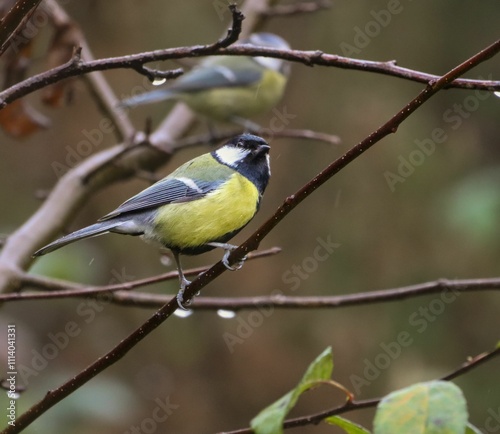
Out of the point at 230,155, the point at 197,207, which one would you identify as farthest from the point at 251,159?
the point at 197,207

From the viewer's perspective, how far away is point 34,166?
4.77 metres

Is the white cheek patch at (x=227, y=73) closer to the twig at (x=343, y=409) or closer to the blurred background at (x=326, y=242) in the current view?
the blurred background at (x=326, y=242)

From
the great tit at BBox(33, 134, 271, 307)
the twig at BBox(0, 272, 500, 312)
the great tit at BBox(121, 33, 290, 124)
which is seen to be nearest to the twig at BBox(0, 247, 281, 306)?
the twig at BBox(0, 272, 500, 312)

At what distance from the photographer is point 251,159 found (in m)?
1.94

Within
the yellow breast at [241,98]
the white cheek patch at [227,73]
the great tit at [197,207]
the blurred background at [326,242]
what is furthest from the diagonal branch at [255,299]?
the blurred background at [326,242]

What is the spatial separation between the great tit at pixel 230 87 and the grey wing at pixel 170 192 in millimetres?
1522

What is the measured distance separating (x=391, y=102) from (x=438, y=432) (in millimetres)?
4111

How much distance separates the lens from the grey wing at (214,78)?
352 cm

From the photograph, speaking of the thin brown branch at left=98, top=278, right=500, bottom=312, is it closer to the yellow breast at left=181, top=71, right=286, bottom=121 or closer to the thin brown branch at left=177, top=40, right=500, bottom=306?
the thin brown branch at left=177, top=40, right=500, bottom=306

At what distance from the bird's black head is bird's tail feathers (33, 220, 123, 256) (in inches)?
14.8

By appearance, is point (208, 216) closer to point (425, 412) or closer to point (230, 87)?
point (425, 412)

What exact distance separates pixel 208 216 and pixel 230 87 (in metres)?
2.10

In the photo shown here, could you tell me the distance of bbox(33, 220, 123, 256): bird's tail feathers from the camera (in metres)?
1.35

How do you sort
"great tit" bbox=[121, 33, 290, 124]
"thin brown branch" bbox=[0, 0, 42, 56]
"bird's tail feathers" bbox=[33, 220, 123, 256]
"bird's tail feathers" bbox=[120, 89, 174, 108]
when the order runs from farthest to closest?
1. "great tit" bbox=[121, 33, 290, 124]
2. "bird's tail feathers" bbox=[120, 89, 174, 108]
3. "bird's tail feathers" bbox=[33, 220, 123, 256]
4. "thin brown branch" bbox=[0, 0, 42, 56]
